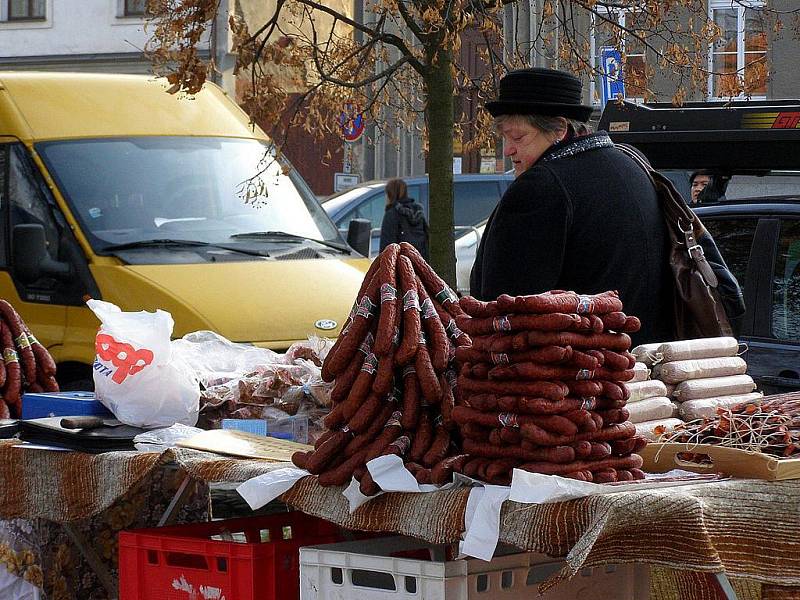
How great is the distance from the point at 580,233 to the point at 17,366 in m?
2.10

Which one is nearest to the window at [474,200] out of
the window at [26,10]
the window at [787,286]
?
the window at [787,286]

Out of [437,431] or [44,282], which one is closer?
[437,431]

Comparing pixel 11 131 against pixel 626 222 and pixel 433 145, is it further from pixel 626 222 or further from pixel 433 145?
pixel 626 222

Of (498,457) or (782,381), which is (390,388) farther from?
(782,381)

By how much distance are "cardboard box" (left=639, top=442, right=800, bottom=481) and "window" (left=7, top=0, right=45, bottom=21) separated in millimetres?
27217

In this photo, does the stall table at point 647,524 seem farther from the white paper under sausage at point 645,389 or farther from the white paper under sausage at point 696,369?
Answer: the white paper under sausage at point 696,369

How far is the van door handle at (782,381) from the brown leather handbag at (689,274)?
215 cm

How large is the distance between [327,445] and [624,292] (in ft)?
4.89

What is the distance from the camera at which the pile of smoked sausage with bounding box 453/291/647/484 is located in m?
3.16

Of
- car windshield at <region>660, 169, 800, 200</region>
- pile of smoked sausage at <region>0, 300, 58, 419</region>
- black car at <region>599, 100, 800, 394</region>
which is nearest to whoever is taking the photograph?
pile of smoked sausage at <region>0, 300, 58, 419</region>

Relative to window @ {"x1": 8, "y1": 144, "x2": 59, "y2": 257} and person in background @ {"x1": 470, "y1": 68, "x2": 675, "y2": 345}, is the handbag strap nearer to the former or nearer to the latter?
person in background @ {"x1": 470, "y1": 68, "x2": 675, "y2": 345}

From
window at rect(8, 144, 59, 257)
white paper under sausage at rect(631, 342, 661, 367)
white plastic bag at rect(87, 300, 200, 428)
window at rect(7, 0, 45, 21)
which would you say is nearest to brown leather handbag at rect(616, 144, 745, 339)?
white paper under sausage at rect(631, 342, 661, 367)

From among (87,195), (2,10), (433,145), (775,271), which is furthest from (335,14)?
(2,10)

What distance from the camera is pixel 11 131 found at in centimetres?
823
